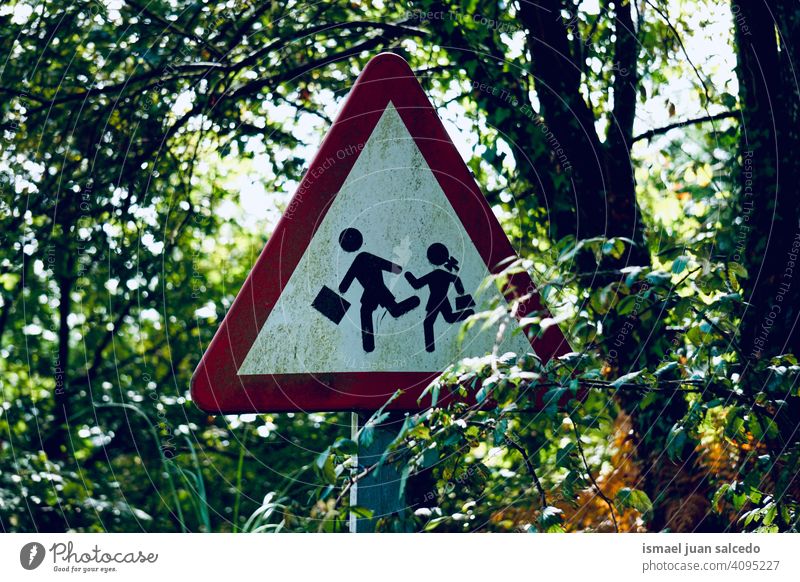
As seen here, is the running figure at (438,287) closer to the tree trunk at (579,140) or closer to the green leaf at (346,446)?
the green leaf at (346,446)

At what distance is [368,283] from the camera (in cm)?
166

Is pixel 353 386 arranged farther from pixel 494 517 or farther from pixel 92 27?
pixel 92 27

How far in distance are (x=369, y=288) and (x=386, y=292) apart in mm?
33

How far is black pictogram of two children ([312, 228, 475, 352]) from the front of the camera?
1652 mm

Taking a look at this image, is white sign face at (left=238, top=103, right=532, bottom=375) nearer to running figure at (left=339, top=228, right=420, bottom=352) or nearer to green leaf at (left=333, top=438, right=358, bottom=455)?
running figure at (left=339, top=228, right=420, bottom=352)

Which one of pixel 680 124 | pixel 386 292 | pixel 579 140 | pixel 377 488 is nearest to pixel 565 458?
pixel 377 488

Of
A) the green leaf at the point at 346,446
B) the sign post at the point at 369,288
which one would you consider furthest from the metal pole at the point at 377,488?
the green leaf at the point at 346,446

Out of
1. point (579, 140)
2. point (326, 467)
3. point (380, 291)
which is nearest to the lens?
point (326, 467)

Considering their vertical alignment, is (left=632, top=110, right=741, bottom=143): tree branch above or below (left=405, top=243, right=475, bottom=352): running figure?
above

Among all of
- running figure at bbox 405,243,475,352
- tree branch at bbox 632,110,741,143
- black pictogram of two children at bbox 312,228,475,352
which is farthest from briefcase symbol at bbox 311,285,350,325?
tree branch at bbox 632,110,741,143

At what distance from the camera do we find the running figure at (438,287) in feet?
5.50

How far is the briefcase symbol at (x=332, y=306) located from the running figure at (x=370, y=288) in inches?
0.7

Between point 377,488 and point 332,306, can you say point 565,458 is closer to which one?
point 377,488

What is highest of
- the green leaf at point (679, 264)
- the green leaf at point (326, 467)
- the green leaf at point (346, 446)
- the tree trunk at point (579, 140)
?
the tree trunk at point (579, 140)
